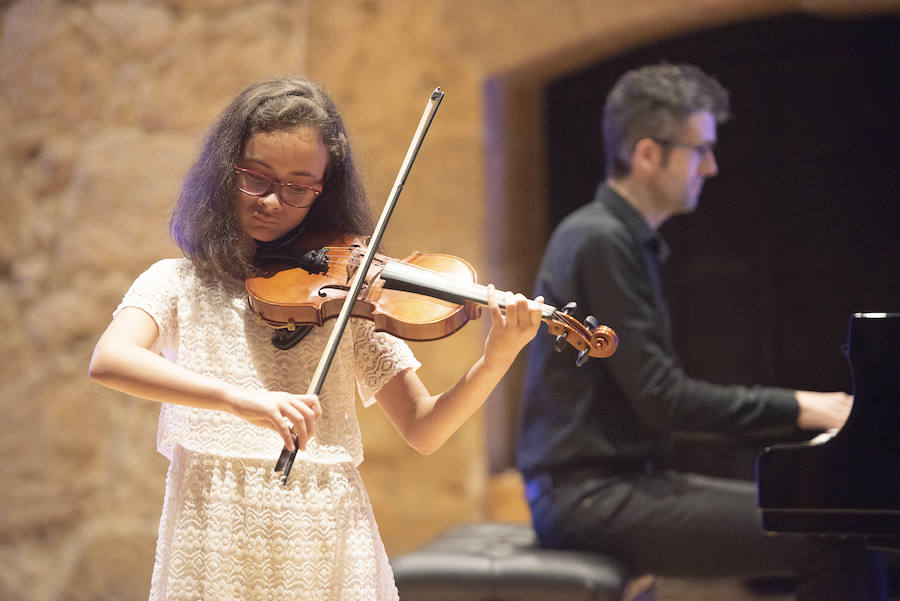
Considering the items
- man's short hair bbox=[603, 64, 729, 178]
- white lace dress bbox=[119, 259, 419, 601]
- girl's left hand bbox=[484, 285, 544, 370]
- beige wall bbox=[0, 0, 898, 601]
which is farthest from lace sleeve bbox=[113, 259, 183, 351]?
beige wall bbox=[0, 0, 898, 601]

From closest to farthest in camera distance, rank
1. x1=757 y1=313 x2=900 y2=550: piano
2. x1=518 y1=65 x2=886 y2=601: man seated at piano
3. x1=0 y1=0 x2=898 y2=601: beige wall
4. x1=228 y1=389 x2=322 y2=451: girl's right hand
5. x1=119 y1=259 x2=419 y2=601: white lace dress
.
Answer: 1. x1=228 y1=389 x2=322 y2=451: girl's right hand
2. x1=119 y1=259 x2=419 y2=601: white lace dress
3. x1=757 y1=313 x2=900 y2=550: piano
4. x1=518 y1=65 x2=886 y2=601: man seated at piano
5. x1=0 y1=0 x2=898 y2=601: beige wall

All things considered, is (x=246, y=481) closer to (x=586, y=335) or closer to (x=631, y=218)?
(x=586, y=335)

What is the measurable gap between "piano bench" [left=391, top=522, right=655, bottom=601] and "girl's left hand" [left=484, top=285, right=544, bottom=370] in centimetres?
93

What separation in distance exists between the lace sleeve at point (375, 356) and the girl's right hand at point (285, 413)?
0.33 m

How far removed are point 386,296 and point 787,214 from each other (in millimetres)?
2432

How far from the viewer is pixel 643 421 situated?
2.46 metres

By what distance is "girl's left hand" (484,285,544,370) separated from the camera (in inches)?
56.6

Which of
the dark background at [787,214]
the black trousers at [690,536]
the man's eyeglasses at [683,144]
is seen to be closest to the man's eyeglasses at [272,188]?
the black trousers at [690,536]

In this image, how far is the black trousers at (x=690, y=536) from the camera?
87.6 inches

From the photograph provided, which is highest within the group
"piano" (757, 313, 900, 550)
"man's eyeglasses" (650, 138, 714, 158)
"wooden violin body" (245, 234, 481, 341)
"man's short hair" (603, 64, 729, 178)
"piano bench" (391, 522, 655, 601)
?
"man's short hair" (603, 64, 729, 178)

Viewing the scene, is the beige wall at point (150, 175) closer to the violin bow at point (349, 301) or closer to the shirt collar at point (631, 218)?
the shirt collar at point (631, 218)

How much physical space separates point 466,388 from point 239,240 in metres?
0.40

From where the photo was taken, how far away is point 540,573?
2.25 metres

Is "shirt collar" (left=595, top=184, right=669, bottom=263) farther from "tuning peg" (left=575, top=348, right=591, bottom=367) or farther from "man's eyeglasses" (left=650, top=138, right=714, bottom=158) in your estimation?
"tuning peg" (left=575, top=348, right=591, bottom=367)
